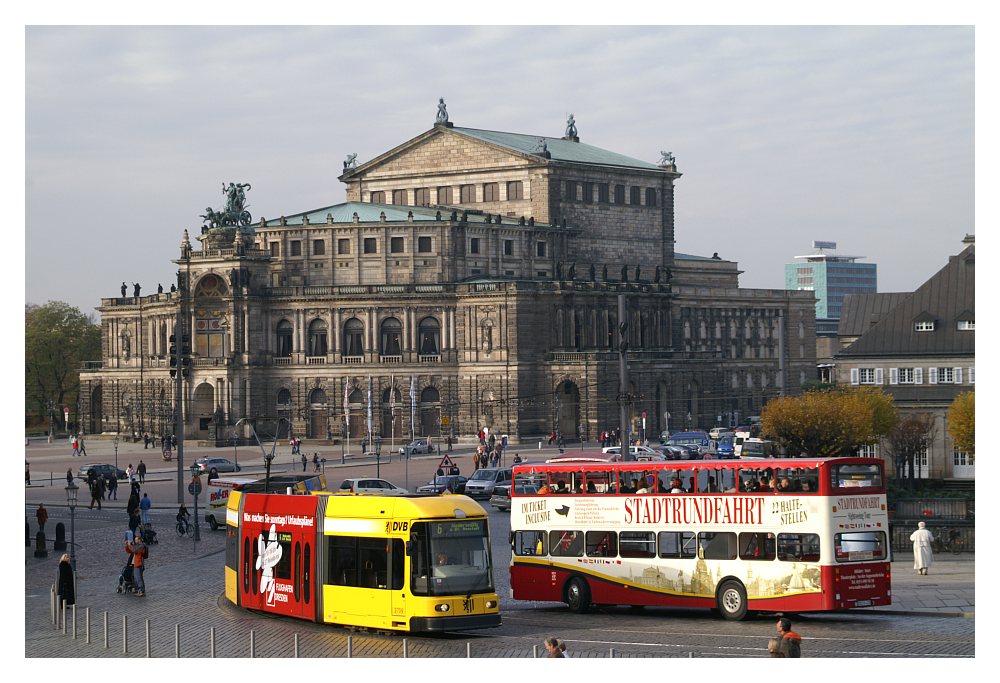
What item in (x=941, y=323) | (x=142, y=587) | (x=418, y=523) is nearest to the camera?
(x=418, y=523)

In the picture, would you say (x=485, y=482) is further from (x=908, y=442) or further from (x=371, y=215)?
(x=371, y=215)

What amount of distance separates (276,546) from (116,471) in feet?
202

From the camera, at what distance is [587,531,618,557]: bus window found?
45875mm

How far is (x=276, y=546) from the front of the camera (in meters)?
44.6

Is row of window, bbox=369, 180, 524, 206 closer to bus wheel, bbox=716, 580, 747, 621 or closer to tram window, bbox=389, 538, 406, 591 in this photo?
bus wheel, bbox=716, 580, 747, 621

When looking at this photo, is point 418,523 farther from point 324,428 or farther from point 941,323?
point 324,428

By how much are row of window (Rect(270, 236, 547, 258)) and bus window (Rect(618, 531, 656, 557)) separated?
101822mm

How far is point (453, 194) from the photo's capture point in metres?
157

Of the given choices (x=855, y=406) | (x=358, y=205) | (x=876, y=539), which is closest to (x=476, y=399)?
(x=358, y=205)

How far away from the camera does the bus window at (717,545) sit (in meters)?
43.3

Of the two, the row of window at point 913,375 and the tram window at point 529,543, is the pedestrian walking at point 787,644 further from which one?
the row of window at point 913,375

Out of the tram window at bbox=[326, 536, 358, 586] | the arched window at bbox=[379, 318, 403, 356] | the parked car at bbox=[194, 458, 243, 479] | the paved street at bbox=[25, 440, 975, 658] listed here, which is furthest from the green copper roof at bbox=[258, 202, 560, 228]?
the tram window at bbox=[326, 536, 358, 586]

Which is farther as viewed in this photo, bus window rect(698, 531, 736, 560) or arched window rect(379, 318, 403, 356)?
Answer: arched window rect(379, 318, 403, 356)

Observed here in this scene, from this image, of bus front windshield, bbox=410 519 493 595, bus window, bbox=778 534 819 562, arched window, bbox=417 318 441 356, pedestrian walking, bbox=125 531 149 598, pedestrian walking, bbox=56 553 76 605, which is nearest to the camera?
bus front windshield, bbox=410 519 493 595
